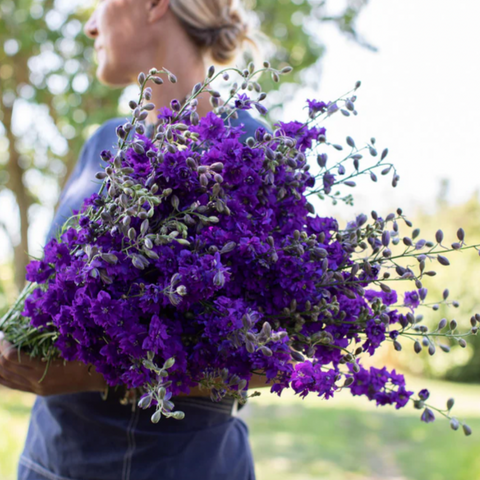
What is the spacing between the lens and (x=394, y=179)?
115 cm

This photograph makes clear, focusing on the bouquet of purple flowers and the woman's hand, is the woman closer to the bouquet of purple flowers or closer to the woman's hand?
the woman's hand

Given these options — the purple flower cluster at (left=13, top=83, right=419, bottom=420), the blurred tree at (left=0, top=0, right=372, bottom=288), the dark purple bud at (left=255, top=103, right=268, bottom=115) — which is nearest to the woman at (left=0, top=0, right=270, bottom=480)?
the purple flower cluster at (left=13, top=83, right=419, bottom=420)

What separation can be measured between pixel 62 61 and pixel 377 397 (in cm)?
576

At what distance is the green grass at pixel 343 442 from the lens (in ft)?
18.1

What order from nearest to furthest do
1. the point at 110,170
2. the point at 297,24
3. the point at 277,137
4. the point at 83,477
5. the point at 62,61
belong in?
the point at 110,170 → the point at 277,137 → the point at 83,477 → the point at 297,24 → the point at 62,61

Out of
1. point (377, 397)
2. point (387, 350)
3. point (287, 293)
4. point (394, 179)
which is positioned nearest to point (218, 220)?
point (287, 293)

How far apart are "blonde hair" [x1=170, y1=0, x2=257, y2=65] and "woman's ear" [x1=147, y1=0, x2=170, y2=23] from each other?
0.04 metres

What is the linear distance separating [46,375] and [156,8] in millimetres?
1176

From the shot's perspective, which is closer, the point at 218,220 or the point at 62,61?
the point at 218,220

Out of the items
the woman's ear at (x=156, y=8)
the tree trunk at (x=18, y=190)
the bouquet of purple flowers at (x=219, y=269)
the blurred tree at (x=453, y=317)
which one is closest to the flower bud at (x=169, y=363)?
the bouquet of purple flowers at (x=219, y=269)

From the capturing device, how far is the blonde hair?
180 centimetres

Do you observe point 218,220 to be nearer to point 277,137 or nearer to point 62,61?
point 277,137

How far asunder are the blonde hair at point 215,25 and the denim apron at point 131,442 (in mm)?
367

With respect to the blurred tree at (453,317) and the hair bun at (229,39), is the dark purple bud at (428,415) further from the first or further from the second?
the blurred tree at (453,317)
